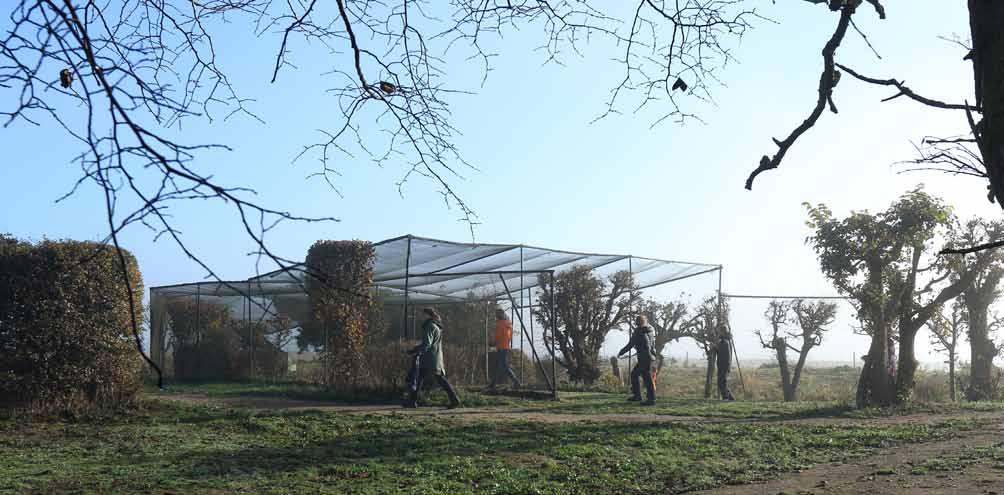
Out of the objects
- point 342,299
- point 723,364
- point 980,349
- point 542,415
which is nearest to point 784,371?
point 723,364

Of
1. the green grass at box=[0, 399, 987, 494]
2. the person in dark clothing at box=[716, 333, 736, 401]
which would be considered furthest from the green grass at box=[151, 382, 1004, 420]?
the green grass at box=[0, 399, 987, 494]

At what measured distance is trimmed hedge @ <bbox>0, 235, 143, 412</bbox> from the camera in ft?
37.4

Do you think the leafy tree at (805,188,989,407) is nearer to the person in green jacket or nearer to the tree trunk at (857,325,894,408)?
the tree trunk at (857,325,894,408)

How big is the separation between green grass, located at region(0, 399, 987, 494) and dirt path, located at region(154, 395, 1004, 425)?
2.12 ft

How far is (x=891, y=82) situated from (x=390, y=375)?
43.5 ft

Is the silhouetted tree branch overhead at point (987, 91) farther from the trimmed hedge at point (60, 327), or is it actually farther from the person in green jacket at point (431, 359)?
the person in green jacket at point (431, 359)

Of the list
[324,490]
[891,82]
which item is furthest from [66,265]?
[891,82]

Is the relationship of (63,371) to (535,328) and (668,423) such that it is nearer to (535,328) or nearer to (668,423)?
(668,423)

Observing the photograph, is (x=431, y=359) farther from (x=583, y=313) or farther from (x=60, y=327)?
(x=583, y=313)

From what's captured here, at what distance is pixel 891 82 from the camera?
11.2ft

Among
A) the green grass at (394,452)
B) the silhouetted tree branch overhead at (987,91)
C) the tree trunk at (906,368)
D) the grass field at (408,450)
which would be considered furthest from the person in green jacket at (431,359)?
the silhouetted tree branch overhead at (987,91)

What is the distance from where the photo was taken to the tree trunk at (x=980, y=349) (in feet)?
65.1

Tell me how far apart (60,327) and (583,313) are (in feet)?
39.2

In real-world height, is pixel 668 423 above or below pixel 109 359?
below
